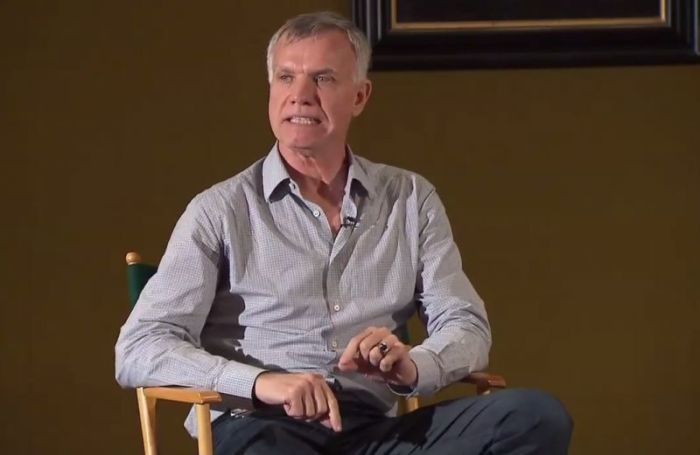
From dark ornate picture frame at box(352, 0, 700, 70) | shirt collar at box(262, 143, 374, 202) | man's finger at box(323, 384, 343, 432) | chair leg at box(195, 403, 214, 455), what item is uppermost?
dark ornate picture frame at box(352, 0, 700, 70)

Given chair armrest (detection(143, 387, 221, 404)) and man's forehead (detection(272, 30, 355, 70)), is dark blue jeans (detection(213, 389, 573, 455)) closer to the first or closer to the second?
chair armrest (detection(143, 387, 221, 404))

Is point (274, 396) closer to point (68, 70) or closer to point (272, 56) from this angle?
point (272, 56)

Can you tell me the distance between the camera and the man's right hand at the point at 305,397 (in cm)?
207

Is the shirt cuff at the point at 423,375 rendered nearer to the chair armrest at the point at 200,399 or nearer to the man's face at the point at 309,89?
the chair armrest at the point at 200,399

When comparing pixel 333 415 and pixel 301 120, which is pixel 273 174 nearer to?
pixel 301 120

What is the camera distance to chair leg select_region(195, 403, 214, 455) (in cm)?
216

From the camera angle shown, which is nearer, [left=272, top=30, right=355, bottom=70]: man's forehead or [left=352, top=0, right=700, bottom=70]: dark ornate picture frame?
[left=272, top=30, right=355, bottom=70]: man's forehead

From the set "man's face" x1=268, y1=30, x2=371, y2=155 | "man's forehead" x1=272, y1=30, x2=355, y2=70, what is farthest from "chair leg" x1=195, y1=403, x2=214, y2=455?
"man's forehead" x1=272, y1=30, x2=355, y2=70

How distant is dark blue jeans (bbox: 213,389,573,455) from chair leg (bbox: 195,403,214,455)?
0.25 feet

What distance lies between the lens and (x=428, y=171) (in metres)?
3.42

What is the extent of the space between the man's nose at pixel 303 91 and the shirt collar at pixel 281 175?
0.13 meters

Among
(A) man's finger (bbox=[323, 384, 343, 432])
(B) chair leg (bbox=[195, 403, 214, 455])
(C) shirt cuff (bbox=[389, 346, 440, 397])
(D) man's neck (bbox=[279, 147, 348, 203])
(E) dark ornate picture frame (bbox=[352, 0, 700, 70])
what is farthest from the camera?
(E) dark ornate picture frame (bbox=[352, 0, 700, 70])

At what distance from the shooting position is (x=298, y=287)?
2428mm

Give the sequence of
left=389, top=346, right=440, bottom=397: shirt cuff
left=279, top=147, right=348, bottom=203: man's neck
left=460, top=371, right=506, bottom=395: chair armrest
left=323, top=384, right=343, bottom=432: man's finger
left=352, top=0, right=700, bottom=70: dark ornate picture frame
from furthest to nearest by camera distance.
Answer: left=352, top=0, right=700, bottom=70: dark ornate picture frame < left=279, top=147, right=348, bottom=203: man's neck < left=460, top=371, right=506, bottom=395: chair armrest < left=389, top=346, right=440, bottom=397: shirt cuff < left=323, top=384, right=343, bottom=432: man's finger
